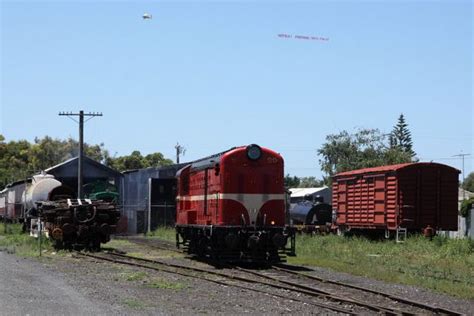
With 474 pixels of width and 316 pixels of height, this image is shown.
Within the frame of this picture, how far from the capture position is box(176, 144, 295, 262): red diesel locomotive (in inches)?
867

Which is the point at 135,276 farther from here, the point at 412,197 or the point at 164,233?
the point at 164,233

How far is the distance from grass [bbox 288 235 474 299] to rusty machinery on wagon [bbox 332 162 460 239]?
1153 millimetres

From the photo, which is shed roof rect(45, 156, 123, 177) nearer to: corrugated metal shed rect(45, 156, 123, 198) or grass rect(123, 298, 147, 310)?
corrugated metal shed rect(45, 156, 123, 198)

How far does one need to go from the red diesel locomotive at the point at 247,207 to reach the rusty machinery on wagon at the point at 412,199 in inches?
371

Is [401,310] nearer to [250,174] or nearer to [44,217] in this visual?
[250,174]

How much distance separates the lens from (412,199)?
30.8 m

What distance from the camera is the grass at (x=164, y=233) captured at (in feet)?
142

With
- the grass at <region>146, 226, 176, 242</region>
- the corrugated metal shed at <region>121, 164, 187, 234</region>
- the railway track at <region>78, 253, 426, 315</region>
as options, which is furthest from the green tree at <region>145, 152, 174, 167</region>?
the railway track at <region>78, 253, 426, 315</region>

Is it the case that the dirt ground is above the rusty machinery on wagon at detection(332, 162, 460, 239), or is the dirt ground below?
below

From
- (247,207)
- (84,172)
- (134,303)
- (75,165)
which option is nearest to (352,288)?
(134,303)

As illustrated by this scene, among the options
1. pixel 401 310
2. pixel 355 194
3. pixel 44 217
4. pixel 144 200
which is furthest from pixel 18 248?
pixel 144 200

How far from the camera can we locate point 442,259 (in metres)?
24.7

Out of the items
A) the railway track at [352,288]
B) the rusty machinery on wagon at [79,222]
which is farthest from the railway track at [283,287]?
the rusty machinery on wagon at [79,222]

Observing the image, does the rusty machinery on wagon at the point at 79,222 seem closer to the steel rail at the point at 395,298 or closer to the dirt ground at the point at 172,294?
the dirt ground at the point at 172,294
